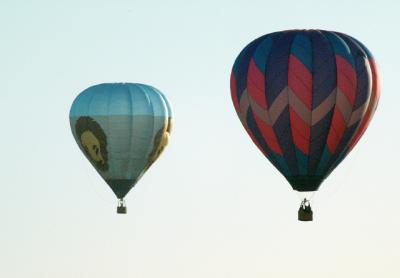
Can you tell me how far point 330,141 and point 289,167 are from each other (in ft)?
6.55

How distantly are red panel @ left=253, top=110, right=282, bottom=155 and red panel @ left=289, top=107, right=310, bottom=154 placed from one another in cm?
82

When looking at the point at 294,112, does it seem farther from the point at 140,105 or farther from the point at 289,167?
the point at 140,105

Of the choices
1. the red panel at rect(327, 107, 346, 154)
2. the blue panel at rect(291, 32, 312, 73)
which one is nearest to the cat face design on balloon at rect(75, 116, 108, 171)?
the blue panel at rect(291, 32, 312, 73)

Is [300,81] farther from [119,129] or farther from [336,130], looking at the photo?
[119,129]

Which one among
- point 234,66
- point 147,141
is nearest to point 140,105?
point 147,141

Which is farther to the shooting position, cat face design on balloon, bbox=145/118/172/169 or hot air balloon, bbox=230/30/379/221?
cat face design on balloon, bbox=145/118/172/169

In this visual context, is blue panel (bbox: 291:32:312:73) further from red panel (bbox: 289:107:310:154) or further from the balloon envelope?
the balloon envelope

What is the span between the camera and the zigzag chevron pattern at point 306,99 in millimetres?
75688

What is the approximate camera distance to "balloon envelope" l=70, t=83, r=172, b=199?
85.1 meters

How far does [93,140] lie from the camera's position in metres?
85.6

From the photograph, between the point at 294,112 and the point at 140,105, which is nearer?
the point at 294,112

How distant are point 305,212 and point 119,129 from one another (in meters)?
12.6

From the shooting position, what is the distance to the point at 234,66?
7812 cm

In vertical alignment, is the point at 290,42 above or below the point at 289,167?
above
